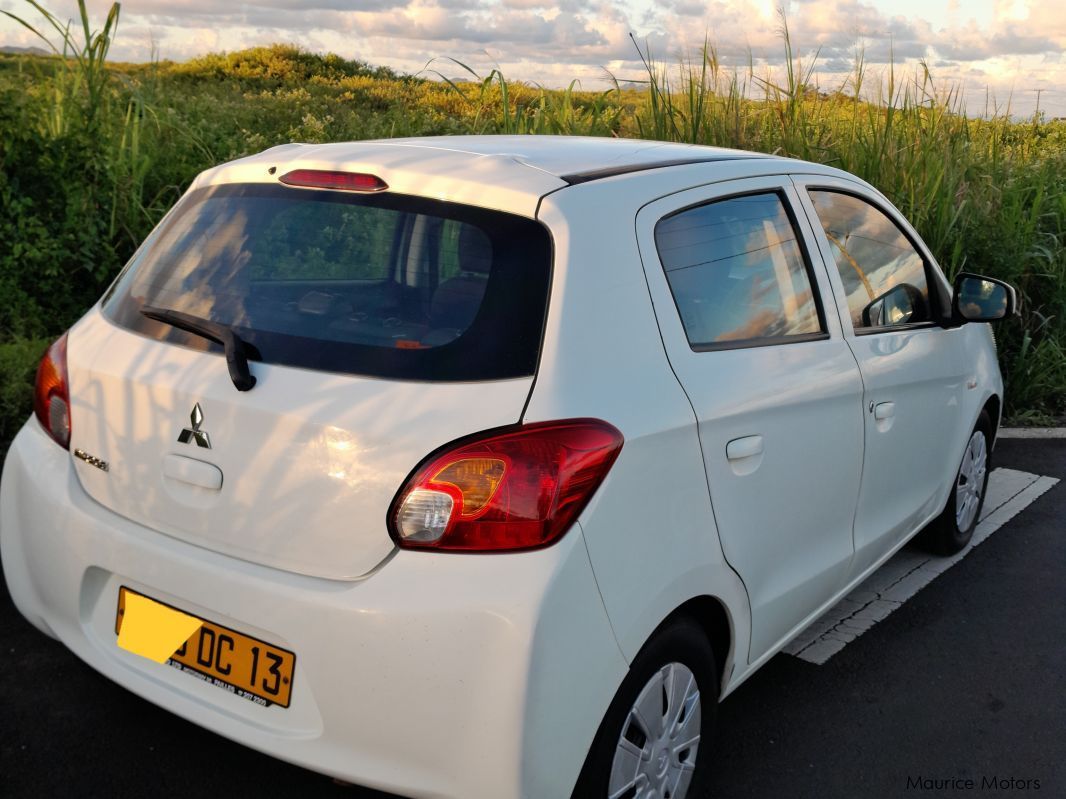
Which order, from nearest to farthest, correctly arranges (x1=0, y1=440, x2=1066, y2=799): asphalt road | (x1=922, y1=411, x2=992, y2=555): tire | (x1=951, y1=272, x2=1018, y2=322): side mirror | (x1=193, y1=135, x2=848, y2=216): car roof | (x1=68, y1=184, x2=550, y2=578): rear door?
(x1=68, y1=184, x2=550, y2=578): rear door
(x1=193, y1=135, x2=848, y2=216): car roof
(x1=0, y1=440, x2=1066, y2=799): asphalt road
(x1=951, y1=272, x2=1018, y2=322): side mirror
(x1=922, y1=411, x2=992, y2=555): tire

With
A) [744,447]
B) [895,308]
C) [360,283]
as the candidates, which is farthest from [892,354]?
[360,283]

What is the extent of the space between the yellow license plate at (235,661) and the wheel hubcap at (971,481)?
315cm

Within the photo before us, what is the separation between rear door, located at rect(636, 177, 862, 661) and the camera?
2.62 m

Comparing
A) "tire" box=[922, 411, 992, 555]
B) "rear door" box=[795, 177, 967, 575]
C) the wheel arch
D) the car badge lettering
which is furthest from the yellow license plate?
"tire" box=[922, 411, 992, 555]

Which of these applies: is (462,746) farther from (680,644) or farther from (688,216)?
(688,216)

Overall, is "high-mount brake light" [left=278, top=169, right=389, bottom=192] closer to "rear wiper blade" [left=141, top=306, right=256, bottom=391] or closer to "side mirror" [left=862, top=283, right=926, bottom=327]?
"rear wiper blade" [left=141, top=306, right=256, bottom=391]

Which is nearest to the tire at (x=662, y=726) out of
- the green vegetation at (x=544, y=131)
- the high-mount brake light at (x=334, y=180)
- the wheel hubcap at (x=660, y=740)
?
the wheel hubcap at (x=660, y=740)

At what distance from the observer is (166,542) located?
2381 millimetres

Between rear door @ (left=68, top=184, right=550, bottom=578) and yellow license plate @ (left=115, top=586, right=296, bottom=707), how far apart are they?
17cm

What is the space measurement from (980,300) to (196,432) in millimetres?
3048

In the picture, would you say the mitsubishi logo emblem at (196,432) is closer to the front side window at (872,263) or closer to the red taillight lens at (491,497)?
the red taillight lens at (491,497)

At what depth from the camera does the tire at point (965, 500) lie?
4523 millimetres

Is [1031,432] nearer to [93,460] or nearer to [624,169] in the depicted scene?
[624,169]

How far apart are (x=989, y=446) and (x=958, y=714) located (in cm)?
181
